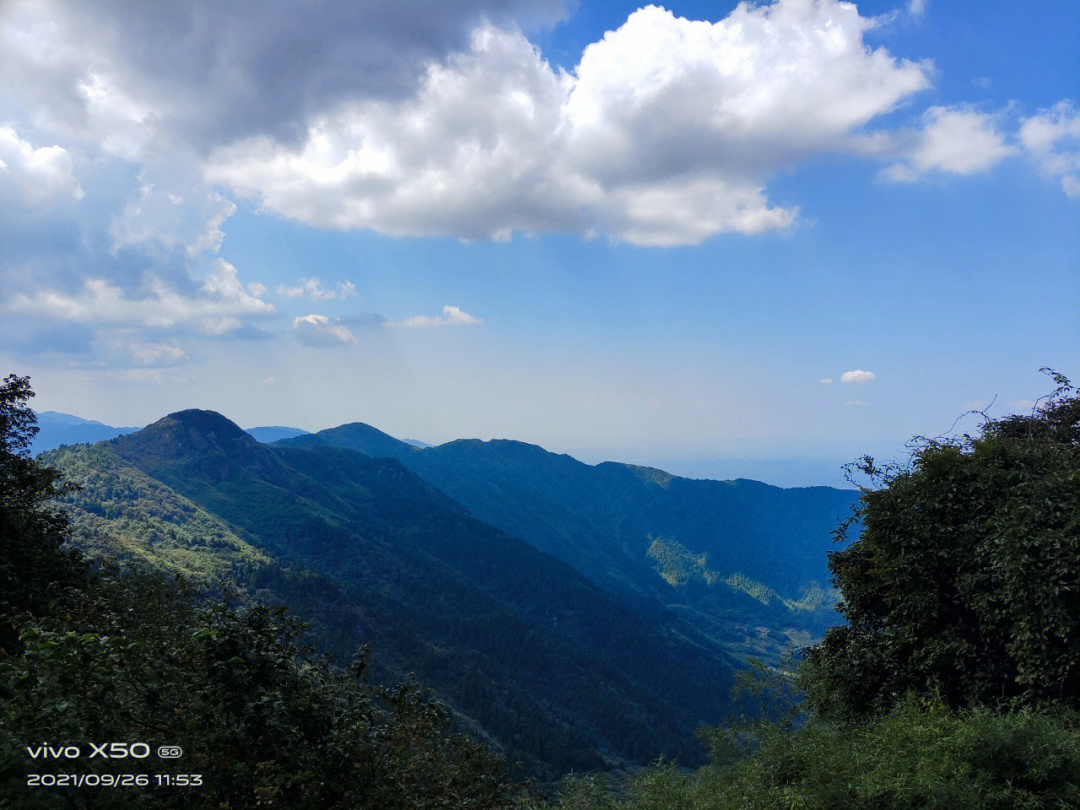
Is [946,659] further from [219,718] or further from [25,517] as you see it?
[25,517]

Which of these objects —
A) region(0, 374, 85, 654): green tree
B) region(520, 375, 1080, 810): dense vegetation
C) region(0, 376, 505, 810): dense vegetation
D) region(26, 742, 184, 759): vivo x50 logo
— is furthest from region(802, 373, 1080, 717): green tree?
region(0, 374, 85, 654): green tree

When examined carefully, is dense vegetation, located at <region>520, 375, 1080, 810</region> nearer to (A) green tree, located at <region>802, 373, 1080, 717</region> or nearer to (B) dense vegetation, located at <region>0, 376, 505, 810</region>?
(A) green tree, located at <region>802, 373, 1080, 717</region>

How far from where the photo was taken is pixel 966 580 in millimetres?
17422

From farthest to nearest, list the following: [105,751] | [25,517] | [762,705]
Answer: [762,705], [25,517], [105,751]

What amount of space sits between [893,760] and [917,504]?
9.92m

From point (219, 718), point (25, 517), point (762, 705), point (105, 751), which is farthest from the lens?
point (762, 705)

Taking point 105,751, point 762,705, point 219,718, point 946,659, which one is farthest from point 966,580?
point 105,751

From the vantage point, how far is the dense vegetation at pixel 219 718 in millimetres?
7684

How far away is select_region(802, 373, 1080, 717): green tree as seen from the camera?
15156 mm

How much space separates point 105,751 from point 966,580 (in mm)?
21227

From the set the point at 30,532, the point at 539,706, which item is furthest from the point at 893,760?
the point at 539,706

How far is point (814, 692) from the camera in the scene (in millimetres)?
24469

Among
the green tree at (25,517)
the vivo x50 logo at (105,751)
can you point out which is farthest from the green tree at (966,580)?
the green tree at (25,517)

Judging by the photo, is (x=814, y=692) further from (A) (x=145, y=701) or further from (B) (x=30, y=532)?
(B) (x=30, y=532)
